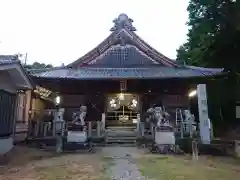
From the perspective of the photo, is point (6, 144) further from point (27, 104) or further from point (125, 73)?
point (125, 73)

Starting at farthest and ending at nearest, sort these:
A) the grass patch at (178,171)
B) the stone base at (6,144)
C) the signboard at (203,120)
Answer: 1. the signboard at (203,120)
2. the stone base at (6,144)
3. the grass patch at (178,171)

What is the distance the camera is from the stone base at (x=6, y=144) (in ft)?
38.2

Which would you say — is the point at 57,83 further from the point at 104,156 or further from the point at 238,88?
the point at 238,88

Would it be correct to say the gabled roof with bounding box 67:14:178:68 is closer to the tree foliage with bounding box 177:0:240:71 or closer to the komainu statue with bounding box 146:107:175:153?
the tree foliage with bounding box 177:0:240:71

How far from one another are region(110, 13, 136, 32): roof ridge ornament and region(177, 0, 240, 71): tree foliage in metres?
5.16

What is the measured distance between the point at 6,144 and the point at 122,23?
13.8 m

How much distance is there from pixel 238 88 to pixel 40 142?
1641 cm

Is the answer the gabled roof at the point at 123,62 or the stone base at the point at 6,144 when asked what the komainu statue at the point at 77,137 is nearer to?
the stone base at the point at 6,144

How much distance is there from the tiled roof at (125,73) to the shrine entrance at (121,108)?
1.73 meters

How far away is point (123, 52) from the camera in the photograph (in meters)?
21.8

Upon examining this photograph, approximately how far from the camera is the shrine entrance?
2048cm

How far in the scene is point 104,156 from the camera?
11.6m

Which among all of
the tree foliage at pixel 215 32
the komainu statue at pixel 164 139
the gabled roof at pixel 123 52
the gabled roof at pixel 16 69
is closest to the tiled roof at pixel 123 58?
the gabled roof at pixel 123 52

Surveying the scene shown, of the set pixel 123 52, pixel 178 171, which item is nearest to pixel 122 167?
pixel 178 171
